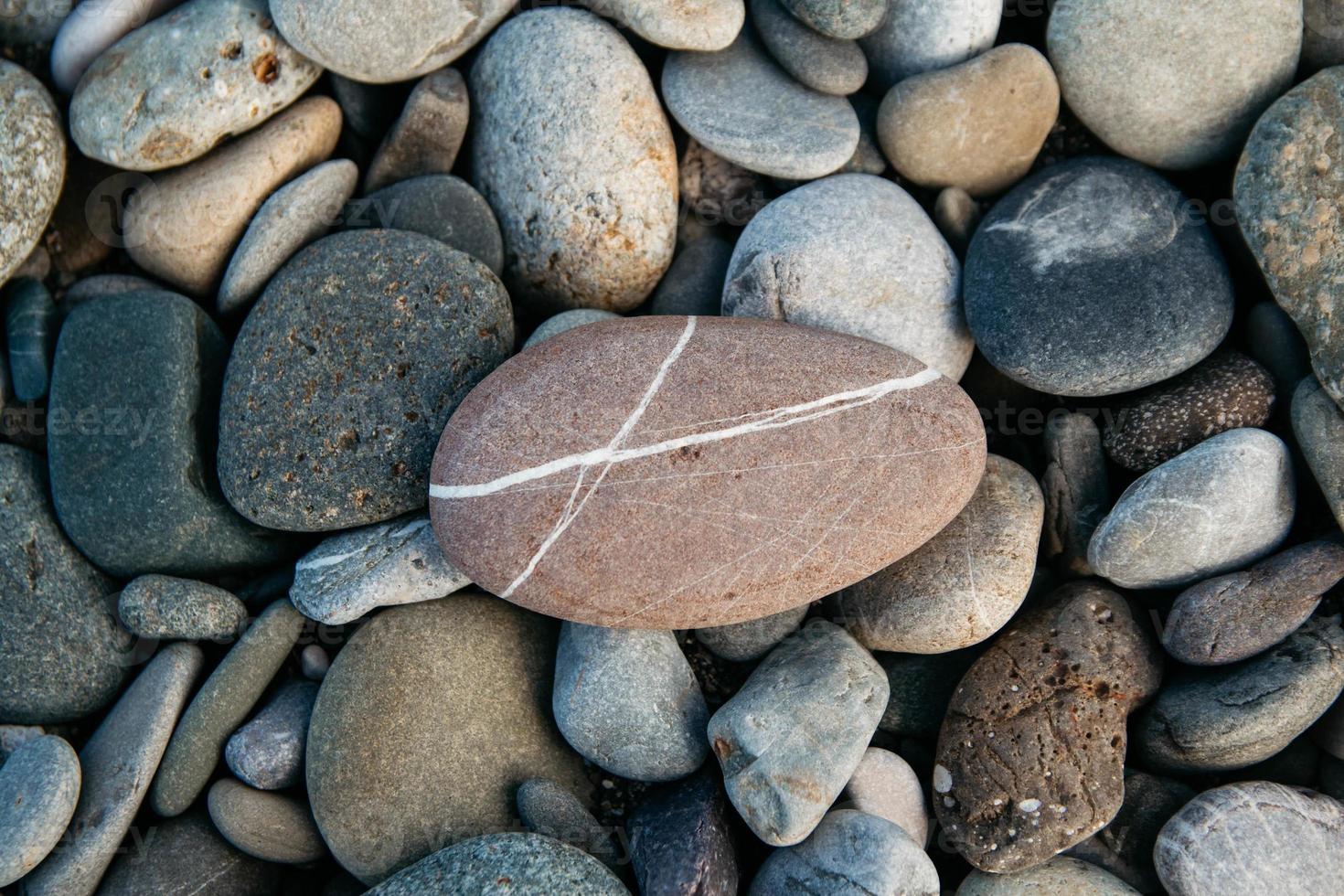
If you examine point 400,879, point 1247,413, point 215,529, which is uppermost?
point 1247,413

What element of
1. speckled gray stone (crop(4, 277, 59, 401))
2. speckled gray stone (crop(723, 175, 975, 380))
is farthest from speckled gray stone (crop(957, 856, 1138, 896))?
speckled gray stone (crop(4, 277, 59, 401))

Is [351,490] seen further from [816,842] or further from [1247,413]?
[1247,413]

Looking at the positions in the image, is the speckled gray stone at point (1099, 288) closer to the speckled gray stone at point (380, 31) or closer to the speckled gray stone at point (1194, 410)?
the speckled gray stone at point (1194, 410)

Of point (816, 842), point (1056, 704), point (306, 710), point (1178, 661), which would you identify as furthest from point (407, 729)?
point (1178, 661)

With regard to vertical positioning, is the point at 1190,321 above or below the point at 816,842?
above

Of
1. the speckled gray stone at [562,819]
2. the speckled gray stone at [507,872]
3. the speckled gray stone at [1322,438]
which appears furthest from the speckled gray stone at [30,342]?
the speckled gray stone at [1322,438]
